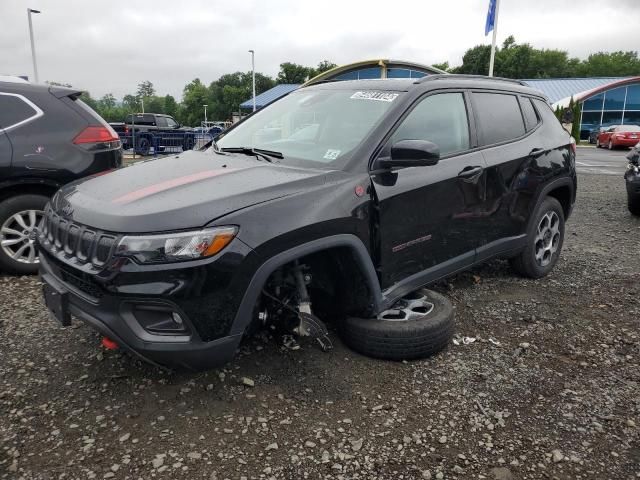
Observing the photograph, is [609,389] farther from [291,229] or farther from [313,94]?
[313,94]

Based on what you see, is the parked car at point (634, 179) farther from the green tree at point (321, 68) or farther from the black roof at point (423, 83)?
the green tree at point (321, 68)

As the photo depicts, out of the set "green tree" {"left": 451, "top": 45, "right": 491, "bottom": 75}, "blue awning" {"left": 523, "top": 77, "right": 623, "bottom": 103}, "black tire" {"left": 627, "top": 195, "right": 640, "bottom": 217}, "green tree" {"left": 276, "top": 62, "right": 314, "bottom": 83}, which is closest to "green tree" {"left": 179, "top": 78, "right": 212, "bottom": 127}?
"green tree" {"left": 276, "top": 62, "right": 314, "bottom": 83}

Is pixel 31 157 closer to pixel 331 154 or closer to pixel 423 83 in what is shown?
pixel 331 154

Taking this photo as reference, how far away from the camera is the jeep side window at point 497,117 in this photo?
3.92 meters

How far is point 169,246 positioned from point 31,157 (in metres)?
3.02

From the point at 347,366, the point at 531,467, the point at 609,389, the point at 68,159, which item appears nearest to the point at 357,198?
the point at 347,366

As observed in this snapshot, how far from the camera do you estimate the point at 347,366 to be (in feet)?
10.4

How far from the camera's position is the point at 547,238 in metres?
4.82

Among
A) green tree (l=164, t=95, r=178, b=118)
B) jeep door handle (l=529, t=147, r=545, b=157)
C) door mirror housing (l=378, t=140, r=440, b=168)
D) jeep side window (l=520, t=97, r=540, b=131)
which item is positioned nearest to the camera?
door mirror housing (l=378, t=140, r=440, b=168)

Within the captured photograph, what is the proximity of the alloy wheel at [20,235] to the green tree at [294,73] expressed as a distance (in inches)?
3259

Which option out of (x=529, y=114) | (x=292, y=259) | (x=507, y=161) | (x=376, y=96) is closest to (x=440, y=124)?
(x=376, y=96)

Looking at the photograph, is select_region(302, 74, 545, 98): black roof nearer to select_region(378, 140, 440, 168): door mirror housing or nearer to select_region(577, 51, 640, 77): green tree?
select_region(378, 140, 440, 168): door mirror housing

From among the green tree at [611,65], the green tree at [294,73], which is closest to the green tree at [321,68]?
the green tree at [294,73]

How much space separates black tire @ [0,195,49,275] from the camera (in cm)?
455
